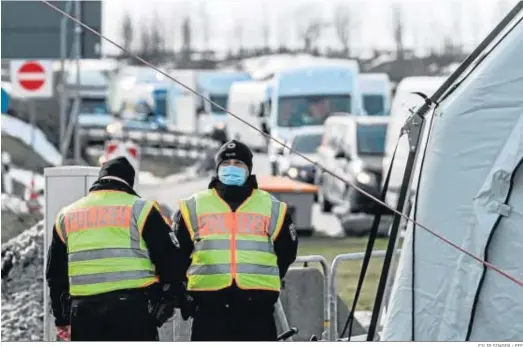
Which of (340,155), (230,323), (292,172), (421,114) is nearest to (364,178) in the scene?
(340,155)

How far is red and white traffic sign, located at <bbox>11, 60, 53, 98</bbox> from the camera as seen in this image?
17.6 metres

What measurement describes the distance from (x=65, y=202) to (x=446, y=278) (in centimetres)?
284

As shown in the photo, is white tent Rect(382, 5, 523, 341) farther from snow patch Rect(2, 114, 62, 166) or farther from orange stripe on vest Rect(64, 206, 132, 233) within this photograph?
snow patch Rect(2, 114, 62, 166)

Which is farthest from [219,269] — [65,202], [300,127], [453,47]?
[300,127]

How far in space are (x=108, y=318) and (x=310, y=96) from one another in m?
20.1

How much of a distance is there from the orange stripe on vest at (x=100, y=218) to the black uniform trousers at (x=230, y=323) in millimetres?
692

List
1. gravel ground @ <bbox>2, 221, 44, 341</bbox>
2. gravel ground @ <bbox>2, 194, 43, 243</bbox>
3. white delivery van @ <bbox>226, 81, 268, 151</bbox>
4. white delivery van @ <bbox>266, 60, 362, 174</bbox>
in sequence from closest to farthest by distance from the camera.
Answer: gravel ground @ <bbox>2, 221, 44, 341</bbox> < gravel ground @ <bbox>2, 194, 43, 243</bbox> < white delivery van @ <bbox>266, 60, 362, 174</bbox> < white delivery van @ <bbox>226, 81, 268, 151</bbox>

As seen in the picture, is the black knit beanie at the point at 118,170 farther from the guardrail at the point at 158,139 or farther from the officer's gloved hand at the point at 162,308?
the guardrail at the point at 158,139

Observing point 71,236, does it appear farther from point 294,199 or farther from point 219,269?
point 294,199

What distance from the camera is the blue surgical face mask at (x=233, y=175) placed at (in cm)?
685

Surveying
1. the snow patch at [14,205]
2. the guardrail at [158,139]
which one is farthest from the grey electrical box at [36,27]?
the guardrail at [158,139]

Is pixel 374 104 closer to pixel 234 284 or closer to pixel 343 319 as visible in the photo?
pixel 343 319

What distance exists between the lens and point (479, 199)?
6.95 metres

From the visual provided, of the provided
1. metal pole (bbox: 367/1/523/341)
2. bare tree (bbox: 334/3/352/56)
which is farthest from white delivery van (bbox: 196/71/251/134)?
metal pole (bbox: 367/1/523/341)
